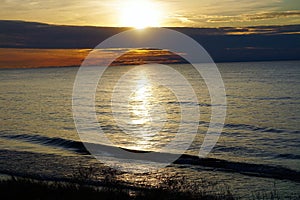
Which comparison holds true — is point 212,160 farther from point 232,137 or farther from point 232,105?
point 232,105

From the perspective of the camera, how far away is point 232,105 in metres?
51.5

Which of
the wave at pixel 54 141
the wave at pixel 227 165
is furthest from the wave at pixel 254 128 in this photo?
the wave at pixel 54 141

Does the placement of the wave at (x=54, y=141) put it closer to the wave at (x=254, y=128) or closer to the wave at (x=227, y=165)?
the wave at (x=227, y=165)

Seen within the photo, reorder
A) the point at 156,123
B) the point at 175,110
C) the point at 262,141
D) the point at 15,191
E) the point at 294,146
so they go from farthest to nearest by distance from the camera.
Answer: the point at 175,110 < the point at 156,123 < the point at 262,141 < the point at 294,146 < the point at 15,191

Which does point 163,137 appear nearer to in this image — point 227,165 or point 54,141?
point 54,141

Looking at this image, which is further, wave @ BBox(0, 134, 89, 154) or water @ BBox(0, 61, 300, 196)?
wave @ BBox(0, 134, 89, 154)

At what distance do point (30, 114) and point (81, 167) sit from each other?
26.5 meters

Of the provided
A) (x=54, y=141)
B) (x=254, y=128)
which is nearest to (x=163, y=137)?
(x=254, y=128)

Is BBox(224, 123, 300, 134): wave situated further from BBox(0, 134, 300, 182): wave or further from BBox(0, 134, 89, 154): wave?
BBox(0, 134, 89, 154): wave

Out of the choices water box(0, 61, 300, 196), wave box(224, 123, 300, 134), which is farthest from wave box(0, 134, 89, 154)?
wave box(224, 123, 300, 134)

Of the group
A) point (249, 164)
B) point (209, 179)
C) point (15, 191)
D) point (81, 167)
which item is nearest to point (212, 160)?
point (249, 164)

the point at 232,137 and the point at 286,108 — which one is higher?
the point at 286,108

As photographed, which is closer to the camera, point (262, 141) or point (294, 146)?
point (294, 146)

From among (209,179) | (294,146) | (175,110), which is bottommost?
(209,179)
